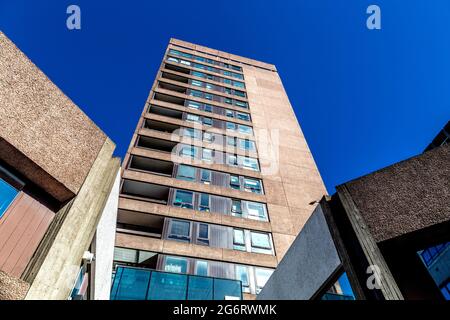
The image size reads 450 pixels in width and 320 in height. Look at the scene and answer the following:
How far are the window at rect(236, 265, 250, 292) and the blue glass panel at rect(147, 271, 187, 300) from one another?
4749mm

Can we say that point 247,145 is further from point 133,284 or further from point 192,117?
point 133,284

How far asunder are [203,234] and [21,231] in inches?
632

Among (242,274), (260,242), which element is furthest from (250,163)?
(242,274)

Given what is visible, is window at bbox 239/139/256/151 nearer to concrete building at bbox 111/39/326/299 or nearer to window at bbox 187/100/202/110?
concrete building at bbox 111/39/326/299

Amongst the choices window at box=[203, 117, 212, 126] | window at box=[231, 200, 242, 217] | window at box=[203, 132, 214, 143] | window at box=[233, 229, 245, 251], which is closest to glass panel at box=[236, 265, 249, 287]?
window at box=[233, 229, 245, 251]

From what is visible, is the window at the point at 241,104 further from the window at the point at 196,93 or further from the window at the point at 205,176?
the window at the point at 205,176

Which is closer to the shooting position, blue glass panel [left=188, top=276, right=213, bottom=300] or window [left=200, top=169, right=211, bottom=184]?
blue glass panel [left=188, top=276, right=213, bottom=300]

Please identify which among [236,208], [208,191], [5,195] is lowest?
[5,195]

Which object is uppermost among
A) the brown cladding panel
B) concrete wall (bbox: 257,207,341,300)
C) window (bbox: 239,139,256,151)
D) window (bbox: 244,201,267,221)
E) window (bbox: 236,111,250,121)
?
window (bbox: 236,111,250,121)

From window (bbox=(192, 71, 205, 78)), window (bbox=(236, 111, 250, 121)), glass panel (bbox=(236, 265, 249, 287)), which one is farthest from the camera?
window (bbox=(192, 71, 205, 78))

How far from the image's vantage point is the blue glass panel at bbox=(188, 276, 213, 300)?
1412 cm

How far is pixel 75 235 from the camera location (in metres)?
5.02

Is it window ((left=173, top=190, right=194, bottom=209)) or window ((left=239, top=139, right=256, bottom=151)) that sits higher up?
window ((left=239, top=139, right=256, bottom=151))

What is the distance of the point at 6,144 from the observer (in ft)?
13.8
